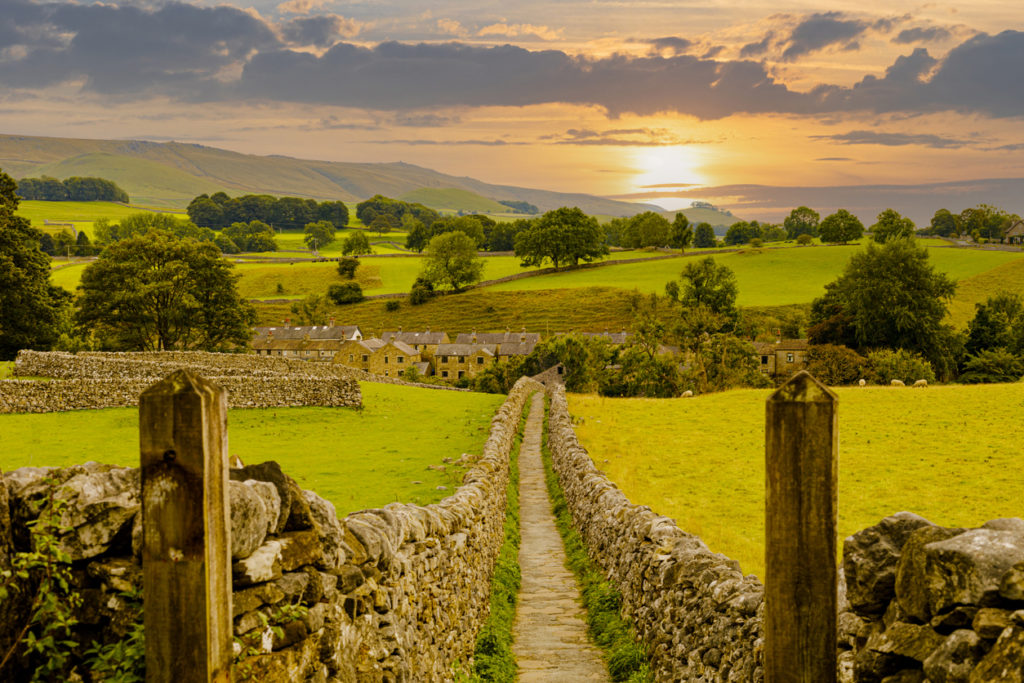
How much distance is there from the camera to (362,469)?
19641 mm

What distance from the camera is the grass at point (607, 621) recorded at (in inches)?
390

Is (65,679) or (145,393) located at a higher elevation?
(145,393)

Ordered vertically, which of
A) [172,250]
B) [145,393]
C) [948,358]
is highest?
[172,250]

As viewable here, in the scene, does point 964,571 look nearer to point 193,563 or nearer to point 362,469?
point 193,563

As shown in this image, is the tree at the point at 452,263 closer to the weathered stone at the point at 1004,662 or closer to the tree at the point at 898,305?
the tree at the point at 898,305

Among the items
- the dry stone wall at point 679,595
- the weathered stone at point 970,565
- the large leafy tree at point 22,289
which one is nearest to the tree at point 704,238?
the large leafy tree at point 22,289

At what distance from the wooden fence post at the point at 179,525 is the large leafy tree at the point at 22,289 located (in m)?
47.0

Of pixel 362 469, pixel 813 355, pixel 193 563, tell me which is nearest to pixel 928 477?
pixel 362 469

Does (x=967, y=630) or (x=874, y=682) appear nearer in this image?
(x=967, y=630)

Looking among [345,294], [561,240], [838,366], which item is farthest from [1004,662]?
[561,240]

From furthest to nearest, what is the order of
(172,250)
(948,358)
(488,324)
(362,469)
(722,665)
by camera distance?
(488,324), (948,358), (172,250), (362,469), (722,665)

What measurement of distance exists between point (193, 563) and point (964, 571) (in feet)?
12.7

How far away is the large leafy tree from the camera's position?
4406cm

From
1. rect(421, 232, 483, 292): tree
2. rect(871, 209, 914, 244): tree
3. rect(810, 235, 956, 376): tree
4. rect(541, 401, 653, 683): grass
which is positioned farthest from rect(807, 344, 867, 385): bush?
rect(871, 209, 914, 244): tree
